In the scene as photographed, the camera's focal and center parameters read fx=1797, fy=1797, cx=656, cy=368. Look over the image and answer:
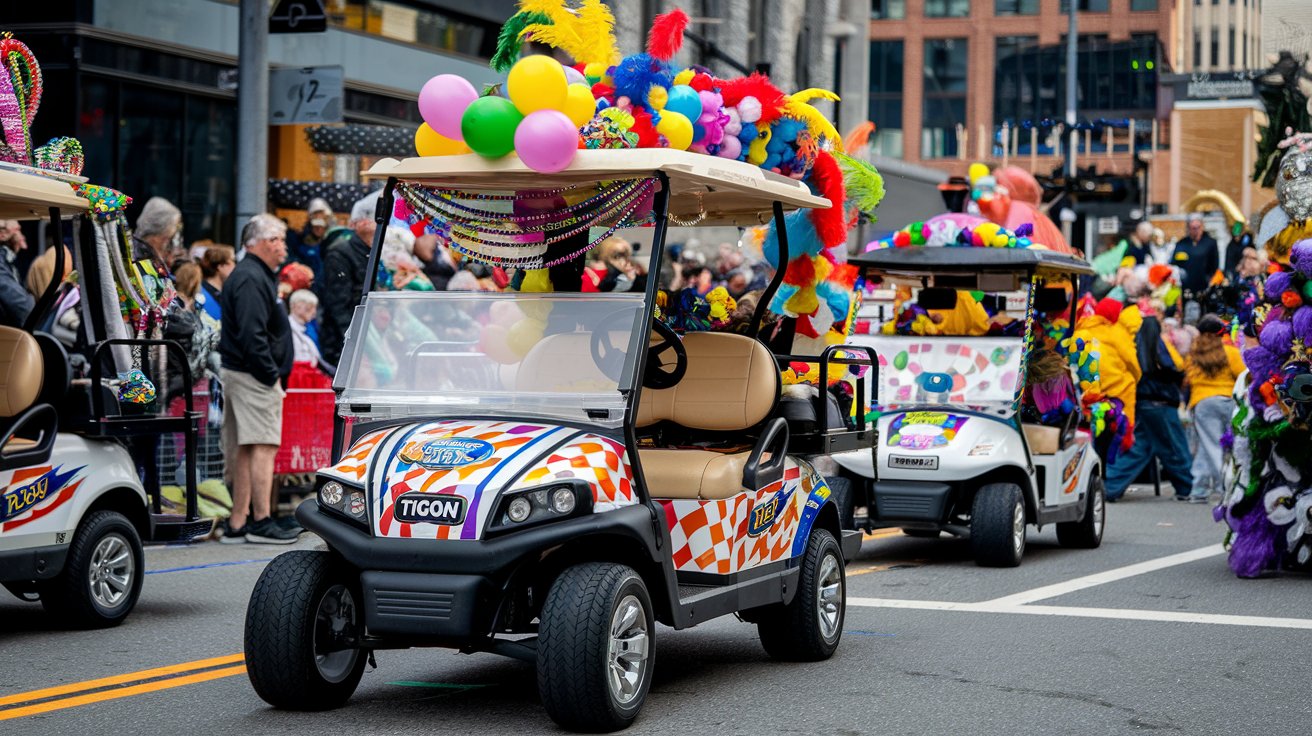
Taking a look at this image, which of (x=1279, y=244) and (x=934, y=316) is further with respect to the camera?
(x=934, y=316)

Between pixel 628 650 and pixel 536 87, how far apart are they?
7.33 ft

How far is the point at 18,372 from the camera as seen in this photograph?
870 centimetres

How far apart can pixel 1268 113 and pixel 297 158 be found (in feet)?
40.4

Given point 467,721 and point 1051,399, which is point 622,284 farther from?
point 467,721

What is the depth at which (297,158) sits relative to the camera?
22.4 m

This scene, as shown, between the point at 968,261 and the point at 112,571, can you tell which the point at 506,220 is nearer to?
the point at 112,571

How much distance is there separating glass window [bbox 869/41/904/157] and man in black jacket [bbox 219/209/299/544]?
3395 inches

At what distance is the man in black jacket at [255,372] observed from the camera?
12086 millimetres

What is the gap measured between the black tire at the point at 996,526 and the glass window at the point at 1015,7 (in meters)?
85.6

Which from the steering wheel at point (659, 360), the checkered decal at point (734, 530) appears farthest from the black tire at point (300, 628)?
the steering wheel at point (659, 360)

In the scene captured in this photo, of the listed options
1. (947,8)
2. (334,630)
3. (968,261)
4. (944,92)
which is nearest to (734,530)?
(334,630)

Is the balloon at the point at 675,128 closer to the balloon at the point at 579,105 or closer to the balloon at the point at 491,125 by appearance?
the balloon at the point at 579,105

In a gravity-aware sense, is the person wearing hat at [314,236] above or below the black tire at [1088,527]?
above

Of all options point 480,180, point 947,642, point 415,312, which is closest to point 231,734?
point 415,312
